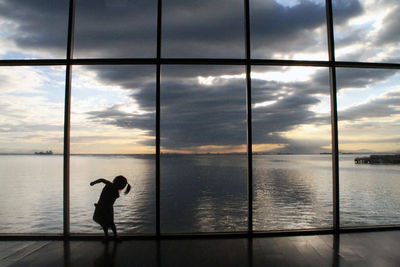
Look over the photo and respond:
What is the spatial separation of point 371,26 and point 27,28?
6033 millimetres

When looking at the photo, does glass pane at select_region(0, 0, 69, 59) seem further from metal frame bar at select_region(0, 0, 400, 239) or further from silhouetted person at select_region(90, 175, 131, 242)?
silhouetted person at select_region(90, 175, 131, 242)

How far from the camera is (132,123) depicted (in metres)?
48.7

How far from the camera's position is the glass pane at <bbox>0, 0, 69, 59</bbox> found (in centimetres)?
363

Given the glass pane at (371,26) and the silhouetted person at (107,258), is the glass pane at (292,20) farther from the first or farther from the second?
the silhouetted person at (107,258)

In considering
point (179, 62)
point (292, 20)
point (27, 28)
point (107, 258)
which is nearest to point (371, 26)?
point (292, 20)

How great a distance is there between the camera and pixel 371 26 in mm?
3752

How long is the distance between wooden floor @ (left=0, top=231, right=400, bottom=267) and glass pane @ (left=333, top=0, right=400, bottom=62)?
99.2 inches

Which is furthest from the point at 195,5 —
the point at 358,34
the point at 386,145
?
the point at 386,145

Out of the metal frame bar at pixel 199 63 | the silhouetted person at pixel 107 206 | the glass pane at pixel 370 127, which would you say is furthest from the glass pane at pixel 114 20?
the glass pane at pixel 370 127

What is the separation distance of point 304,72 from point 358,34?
118cm

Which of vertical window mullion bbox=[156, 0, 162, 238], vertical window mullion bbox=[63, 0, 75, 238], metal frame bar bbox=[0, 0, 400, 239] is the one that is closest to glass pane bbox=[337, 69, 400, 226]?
metal frame bar bbox=[0, 0, 400, 239]

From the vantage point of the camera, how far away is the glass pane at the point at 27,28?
3.63 m

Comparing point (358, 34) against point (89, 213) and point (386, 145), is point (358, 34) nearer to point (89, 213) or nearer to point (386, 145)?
point (386, 145)

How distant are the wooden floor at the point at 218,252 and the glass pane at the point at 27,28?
2.50 meters
